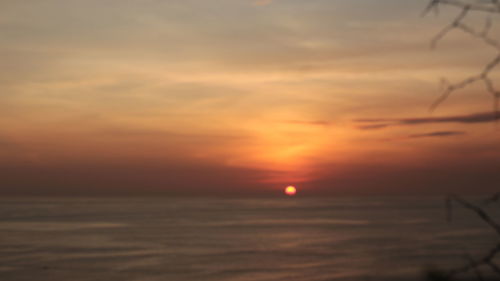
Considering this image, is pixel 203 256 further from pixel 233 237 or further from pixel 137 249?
pixel 233 237

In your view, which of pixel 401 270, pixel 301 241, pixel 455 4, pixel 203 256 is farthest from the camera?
pixel 301 241

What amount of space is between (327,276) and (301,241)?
55.2 feet

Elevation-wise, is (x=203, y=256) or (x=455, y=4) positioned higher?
(x=455, y=4)

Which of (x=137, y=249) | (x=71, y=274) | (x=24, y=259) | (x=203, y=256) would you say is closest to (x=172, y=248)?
(x=137, y=249)

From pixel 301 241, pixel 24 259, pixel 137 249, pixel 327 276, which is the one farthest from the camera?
pixel 301 241

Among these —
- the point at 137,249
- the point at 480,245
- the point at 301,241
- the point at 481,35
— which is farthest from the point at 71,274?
the point at 481,35

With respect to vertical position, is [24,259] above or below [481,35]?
below

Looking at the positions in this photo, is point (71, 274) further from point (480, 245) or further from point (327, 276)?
point (480, 245)

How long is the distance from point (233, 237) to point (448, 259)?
57.9 ft

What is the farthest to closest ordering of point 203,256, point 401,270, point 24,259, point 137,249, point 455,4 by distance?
point 137,249
point 203,256
point 24,259
point 401,270
point 455,4

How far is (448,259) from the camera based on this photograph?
93.6ft

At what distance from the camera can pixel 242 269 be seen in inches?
1002

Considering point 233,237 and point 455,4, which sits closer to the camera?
point 455,4

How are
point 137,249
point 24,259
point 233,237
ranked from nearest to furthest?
point 24,259
point 137,249
point 233,237
